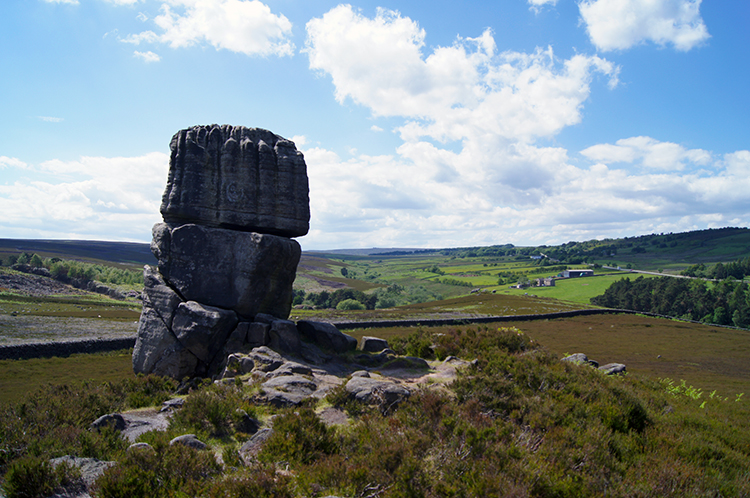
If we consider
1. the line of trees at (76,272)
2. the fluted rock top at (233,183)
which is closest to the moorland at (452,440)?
the fluted rock top at (233,183)

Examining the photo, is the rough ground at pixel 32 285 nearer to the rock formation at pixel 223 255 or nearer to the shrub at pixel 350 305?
the shrub at pixel 350 305

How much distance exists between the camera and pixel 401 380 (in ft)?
51.1

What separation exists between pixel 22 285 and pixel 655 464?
329 feet

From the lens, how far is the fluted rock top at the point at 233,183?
19.9 metres

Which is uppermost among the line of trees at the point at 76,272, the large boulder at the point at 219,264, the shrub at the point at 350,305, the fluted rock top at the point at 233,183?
the fluted rock top at the point at 233,183

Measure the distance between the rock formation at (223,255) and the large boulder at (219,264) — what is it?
1.9 inches

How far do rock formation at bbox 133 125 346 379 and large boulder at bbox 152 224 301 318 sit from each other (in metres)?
0.05

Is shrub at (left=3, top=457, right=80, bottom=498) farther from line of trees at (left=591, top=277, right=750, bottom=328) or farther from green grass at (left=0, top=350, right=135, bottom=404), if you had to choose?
line of trees at (left=591, top=277, right=750, bottom=328)

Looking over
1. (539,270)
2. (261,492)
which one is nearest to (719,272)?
(539,270)

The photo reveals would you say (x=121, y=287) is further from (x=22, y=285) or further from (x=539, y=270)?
(x=539, y=270)

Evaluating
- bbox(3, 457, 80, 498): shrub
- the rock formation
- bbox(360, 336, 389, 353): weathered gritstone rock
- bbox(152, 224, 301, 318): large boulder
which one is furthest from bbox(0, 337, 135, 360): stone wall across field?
bbox(3, 457, 80, 498): shrub

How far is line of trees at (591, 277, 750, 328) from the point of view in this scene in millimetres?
76500

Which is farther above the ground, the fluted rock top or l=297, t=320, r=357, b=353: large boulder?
the fluted rock top

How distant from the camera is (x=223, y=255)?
19.3 metres
